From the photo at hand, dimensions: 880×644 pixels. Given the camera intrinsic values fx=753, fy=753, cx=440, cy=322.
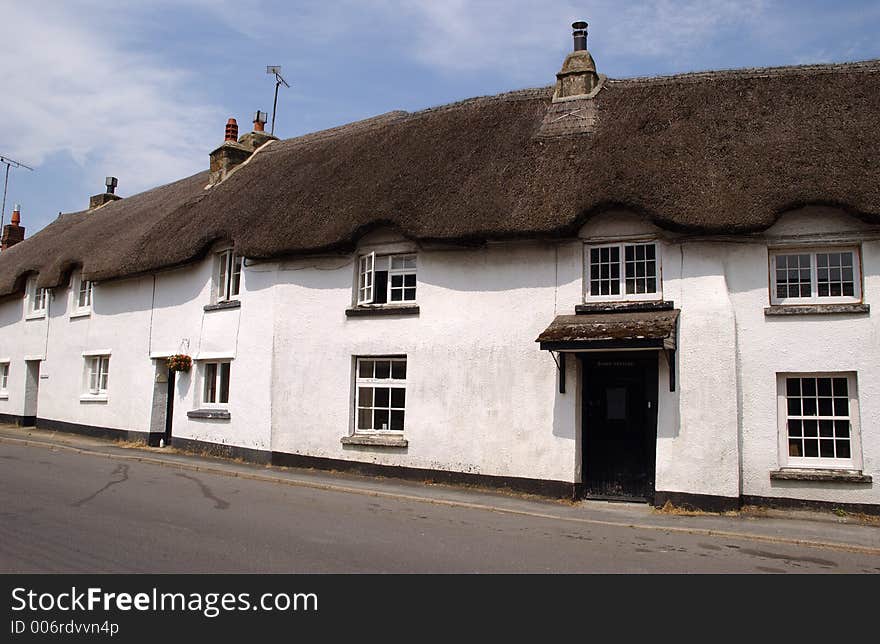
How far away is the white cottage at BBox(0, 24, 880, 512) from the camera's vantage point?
1166cm

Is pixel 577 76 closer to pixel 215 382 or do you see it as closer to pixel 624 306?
pixel 624 306

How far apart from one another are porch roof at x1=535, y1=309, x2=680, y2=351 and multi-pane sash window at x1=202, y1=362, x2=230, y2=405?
28.8 ft

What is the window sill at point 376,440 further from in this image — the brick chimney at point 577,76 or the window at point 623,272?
the brick chimney at point 577,76

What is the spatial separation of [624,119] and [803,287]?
14.8ft

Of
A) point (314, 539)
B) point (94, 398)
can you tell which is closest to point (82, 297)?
point (94, 398)

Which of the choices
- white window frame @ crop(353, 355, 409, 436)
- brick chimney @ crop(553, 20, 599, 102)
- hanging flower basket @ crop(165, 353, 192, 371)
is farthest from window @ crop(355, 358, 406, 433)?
brick chimney @ crop(553, 20, 599, 102)

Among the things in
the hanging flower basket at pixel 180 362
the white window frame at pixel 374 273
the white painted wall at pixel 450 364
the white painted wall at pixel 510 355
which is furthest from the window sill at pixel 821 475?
the hanging flower basket at pixel 180 362

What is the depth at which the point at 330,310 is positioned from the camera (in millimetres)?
15609

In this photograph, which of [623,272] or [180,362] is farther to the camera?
[180,362]

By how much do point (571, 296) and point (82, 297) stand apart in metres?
17.1

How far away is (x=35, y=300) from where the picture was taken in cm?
2616

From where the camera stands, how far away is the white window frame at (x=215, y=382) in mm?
17812
